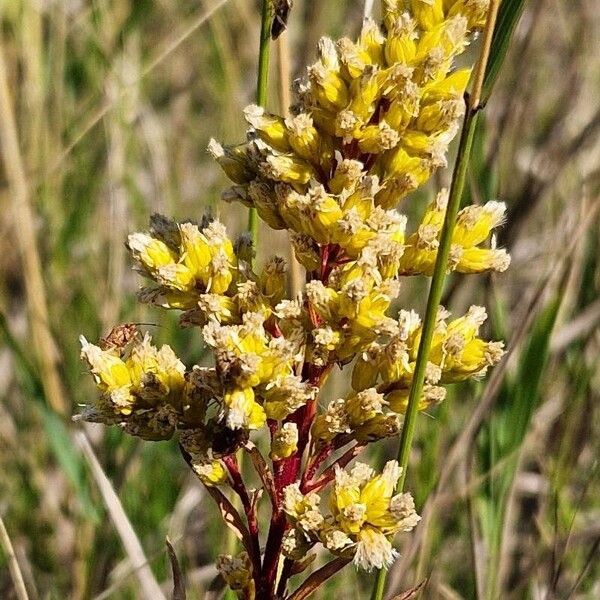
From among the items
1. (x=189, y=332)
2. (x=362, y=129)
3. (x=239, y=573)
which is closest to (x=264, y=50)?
(x=362, y=129)

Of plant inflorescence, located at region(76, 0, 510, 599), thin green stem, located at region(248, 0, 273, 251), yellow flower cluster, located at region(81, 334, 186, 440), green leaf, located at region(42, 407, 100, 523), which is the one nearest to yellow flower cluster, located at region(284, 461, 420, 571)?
plant inflorescence, located at region(76, 0, 510, 599)

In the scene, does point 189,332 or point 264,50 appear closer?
point 264,50

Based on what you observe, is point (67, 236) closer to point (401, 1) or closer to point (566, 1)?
point (401, 1)

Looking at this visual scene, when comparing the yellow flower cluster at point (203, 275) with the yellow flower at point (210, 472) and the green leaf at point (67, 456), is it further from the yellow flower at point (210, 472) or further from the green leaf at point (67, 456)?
the green leaf at point (67, 456)

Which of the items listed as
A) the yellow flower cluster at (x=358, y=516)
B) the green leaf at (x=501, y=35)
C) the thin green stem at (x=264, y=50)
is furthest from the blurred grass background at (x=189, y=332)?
the green leaf at (x=501, y=35)

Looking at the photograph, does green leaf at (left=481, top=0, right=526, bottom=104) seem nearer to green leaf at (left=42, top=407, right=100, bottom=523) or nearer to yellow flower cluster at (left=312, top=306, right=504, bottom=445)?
yellow flower cluster at (left=312, top=306, right=504, bottom=445)

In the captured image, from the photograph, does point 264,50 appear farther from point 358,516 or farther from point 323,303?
point 358,516
